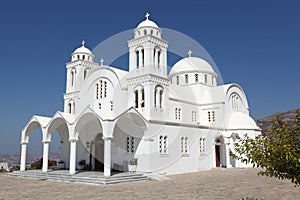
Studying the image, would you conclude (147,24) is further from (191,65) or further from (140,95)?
(191,65)

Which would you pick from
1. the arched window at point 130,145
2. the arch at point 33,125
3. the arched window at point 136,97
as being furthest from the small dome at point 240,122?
the arch at point 33,125

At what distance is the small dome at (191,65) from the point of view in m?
31.4

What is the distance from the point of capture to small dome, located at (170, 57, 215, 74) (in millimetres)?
31375

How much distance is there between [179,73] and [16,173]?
61.8 feet

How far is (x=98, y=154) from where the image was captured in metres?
23.0

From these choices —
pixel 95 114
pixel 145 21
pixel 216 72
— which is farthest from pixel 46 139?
pixel 216 72

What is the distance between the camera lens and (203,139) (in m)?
25.4

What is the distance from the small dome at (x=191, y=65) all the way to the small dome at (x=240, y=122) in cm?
659

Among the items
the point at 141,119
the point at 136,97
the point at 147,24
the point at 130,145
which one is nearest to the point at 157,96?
the point at 136,97

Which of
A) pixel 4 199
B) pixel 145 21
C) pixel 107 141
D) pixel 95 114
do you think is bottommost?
pixel 4 199

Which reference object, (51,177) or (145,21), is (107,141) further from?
(145,21)

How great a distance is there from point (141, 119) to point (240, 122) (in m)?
11.8

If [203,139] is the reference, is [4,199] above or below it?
below

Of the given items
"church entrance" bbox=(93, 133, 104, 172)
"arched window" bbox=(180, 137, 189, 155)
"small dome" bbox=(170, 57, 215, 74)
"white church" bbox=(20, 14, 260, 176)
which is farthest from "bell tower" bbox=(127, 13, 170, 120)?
"small dome" bbox=(170, 57, 215, 74)
